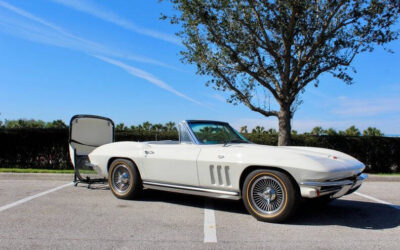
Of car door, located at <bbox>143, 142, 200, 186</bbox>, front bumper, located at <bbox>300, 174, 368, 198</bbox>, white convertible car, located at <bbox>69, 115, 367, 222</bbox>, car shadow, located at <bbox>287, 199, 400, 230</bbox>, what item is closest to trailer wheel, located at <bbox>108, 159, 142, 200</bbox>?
white convertible car, located at <bbox>69, 115, 367, 222</bbox>

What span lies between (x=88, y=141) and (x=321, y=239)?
567 cm

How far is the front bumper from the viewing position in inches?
170

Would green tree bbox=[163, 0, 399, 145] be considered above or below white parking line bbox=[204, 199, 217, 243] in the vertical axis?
above

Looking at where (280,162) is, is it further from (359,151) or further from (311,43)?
(359,151)

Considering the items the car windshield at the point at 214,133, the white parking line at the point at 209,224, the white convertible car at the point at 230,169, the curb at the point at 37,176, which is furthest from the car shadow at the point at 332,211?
the curb at the point at 37,176

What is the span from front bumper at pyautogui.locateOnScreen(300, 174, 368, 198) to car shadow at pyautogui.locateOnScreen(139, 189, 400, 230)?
1.49ft

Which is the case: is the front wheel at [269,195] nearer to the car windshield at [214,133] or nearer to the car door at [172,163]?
the car door at [172,163]

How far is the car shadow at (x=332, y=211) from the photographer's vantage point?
4703mm

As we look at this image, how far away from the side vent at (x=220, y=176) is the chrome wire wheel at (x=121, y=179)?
172 centimetres

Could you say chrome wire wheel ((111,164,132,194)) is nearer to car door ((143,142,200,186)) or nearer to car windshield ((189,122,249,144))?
car door ((143,142,200,186))

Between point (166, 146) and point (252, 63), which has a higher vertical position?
point (252, 63)

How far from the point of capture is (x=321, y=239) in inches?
156

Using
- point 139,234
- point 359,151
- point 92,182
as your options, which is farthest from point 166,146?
point 359,151

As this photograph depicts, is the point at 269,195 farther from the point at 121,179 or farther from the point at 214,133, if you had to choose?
the point at 121,179
